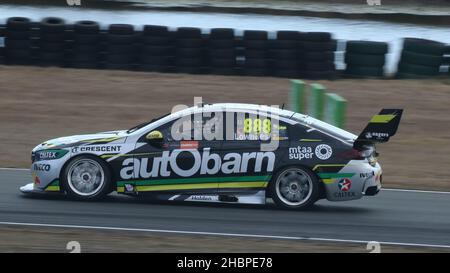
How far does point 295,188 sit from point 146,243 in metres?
2.51

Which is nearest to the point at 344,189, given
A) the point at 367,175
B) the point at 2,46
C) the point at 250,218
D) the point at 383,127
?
the point at 367,175

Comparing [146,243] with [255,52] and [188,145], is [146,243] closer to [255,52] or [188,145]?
[188,145]

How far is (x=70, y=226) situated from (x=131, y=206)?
1.29 metres

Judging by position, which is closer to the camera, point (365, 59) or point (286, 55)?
point (286, 55)

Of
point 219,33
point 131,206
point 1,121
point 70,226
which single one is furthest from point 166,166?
point 219,33

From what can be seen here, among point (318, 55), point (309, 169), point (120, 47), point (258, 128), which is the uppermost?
point (120, 47)

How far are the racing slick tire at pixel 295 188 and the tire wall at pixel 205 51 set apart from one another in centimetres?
1026

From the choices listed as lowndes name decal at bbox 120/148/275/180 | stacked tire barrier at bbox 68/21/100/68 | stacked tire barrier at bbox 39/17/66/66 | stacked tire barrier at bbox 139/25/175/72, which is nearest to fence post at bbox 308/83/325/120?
lowndes name decal at bbox 120/148/275/180

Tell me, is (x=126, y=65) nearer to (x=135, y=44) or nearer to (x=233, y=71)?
(x=135, y=44)

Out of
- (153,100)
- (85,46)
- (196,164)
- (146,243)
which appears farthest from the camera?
(85,46)

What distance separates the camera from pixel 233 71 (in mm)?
21812

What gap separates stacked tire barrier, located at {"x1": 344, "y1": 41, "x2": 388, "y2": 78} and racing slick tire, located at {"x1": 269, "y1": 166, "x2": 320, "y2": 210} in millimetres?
10846

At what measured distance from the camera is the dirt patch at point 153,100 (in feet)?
56.5

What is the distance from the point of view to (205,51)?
21516 millimetres
